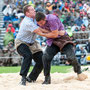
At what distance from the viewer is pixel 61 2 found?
2430cm

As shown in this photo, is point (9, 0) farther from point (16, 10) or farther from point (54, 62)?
point (54, 62)

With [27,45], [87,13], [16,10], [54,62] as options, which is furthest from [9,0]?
[27,45]

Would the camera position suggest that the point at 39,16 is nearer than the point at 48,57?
Yes

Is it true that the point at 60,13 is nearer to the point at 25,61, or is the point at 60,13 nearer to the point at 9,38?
the point at 9,38

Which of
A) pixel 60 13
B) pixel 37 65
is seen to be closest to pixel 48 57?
pixel 37 65

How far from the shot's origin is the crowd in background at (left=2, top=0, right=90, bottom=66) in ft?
61.7

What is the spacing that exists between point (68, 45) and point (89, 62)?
912 cm

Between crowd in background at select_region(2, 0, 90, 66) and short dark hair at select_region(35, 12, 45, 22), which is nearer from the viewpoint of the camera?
short dark hair at select_region(35, 12, 45, 22)

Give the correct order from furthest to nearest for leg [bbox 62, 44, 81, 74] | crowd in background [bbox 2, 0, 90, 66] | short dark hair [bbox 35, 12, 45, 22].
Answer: crowd in background [bbox 2, 0, 90, 66] < leg [bbox 62, 44, 81, 74] < short dark hair [bbox 35, 12, 45, 22]

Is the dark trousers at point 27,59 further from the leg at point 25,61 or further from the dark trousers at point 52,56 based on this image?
the dark trousers at point 52,56

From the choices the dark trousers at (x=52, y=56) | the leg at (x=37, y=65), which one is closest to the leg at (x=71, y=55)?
the dark trousers at (x=52, y=56)

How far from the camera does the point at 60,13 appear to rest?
21344mm

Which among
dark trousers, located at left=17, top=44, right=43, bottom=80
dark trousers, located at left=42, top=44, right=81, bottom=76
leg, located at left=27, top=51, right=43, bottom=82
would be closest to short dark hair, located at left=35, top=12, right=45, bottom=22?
dark trousers, located at left=42, top=44, right=81, bottom=76

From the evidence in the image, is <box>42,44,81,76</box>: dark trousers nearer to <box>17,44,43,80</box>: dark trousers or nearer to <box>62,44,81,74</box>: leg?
<box>62,44,81,74</box>: leg
